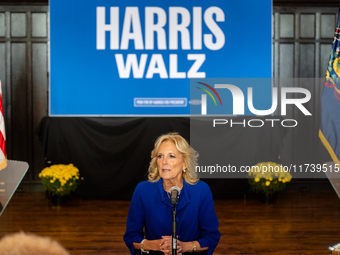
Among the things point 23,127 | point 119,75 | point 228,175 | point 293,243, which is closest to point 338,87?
point 293,243

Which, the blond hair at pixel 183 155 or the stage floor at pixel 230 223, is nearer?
the blond hair at pixel 183 155

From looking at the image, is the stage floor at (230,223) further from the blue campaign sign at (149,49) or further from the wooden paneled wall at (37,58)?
the blue campaign sign at (149,49)

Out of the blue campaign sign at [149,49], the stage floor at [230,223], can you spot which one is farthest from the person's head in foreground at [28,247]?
the blue campaign sign at [149,49]

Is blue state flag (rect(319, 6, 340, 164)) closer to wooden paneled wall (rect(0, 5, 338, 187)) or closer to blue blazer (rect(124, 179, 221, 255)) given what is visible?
blue blazer (rect(124, 179, 221, 255))

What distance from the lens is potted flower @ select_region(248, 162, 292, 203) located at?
5.36 metres

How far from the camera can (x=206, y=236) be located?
2150 mm

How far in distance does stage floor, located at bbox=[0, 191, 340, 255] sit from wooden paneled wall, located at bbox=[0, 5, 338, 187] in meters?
1.05

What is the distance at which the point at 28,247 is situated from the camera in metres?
0.60

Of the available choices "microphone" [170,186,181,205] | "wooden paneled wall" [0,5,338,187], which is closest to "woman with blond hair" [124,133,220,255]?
"microphone" [170,186,181,205]

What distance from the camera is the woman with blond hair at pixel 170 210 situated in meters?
2.11

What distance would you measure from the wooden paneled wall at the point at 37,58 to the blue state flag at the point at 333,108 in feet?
9.39

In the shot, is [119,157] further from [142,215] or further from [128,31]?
[142,215]

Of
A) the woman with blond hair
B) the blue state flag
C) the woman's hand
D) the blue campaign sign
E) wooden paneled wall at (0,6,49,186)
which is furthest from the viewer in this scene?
wooden paneled wall at (0,6,49,186)

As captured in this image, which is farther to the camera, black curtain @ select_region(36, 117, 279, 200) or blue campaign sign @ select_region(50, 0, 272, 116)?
blue campaign sign @ select_region(50, 0, 272, 116)
